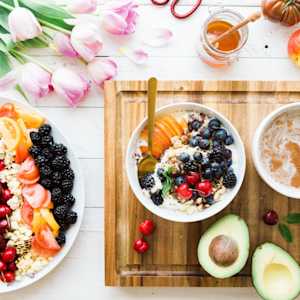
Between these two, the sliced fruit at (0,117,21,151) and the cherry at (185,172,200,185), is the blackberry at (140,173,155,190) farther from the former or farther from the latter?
the sliced fruit at (0,117,21,151)

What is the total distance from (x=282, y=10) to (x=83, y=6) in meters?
0.45

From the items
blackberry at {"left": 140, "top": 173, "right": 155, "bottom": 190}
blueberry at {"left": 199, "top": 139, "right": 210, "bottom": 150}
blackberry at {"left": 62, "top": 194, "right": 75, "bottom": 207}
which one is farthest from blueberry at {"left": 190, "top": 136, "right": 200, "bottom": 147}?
blackberry at {"left": 62, "top": 194, "right": 75, "bottom": 207}

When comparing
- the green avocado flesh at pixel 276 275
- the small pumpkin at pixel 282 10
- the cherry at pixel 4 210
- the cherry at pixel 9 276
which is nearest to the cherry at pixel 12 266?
the cherry at pixel 9 276

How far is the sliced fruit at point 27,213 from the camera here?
50.6 inches

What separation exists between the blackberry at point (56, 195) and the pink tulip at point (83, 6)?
0.41m

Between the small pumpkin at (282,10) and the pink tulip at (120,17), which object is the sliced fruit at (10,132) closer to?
the pink tulip at (120,17)

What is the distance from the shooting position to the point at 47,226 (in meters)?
1.28

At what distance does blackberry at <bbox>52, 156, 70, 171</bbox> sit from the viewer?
4.16 ft

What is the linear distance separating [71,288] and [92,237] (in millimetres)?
135

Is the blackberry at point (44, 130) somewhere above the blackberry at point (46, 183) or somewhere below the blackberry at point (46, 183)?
above

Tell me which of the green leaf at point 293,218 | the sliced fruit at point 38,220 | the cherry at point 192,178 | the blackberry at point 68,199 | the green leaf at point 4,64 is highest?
Answer: the green leaf at point 4,64

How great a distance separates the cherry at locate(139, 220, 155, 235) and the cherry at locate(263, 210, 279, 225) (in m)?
0.25

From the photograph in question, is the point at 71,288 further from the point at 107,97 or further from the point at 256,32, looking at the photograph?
the point at 256,32

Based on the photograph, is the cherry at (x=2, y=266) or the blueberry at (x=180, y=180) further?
the cherry at (x=2, y=266)
